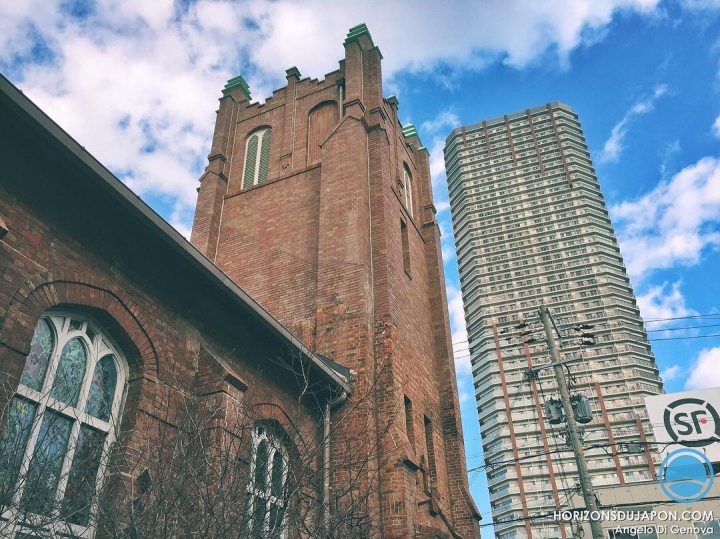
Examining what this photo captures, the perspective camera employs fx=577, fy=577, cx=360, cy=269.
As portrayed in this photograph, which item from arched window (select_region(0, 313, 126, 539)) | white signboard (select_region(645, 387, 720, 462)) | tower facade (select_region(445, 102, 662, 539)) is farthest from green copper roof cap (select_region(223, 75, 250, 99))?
tower facade (select_region(445, 102, 662, 539))

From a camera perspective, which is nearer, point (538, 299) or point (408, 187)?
point (408, 187)

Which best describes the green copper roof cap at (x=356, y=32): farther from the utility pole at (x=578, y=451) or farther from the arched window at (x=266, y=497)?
the arched window at (x=266, y=497)

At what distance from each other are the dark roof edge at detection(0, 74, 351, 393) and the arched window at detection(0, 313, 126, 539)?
1.52 meters

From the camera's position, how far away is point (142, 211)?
731 centimetres

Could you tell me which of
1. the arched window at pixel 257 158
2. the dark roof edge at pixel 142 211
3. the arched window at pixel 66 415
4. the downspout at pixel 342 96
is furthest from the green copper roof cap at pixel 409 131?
the arched window at pixel 66 415

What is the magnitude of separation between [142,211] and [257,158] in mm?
12050

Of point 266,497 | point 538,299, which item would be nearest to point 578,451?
point 266,497

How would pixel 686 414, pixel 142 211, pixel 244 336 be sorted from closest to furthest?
pixel 142 211 < pixel 244 336 < pixel 686 414

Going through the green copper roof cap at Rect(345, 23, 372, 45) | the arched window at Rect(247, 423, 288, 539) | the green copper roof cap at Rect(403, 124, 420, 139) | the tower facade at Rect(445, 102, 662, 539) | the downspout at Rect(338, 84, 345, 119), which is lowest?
the arched window at Rect(247, 423, 288, 539)

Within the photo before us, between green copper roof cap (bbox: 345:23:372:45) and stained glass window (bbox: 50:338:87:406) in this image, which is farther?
green copper roof cap (bbox: 345:23:372:45)

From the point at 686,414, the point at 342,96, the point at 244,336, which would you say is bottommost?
the point at 244,336

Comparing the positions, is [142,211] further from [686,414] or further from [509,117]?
[509,117]

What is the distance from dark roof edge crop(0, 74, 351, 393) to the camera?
240 inches

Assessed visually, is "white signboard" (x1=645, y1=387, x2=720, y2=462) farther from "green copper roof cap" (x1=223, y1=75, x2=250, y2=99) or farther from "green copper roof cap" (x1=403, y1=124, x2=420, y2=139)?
"green copper roof cap" (x1=223, y1=75, x2=250, y2=99)
